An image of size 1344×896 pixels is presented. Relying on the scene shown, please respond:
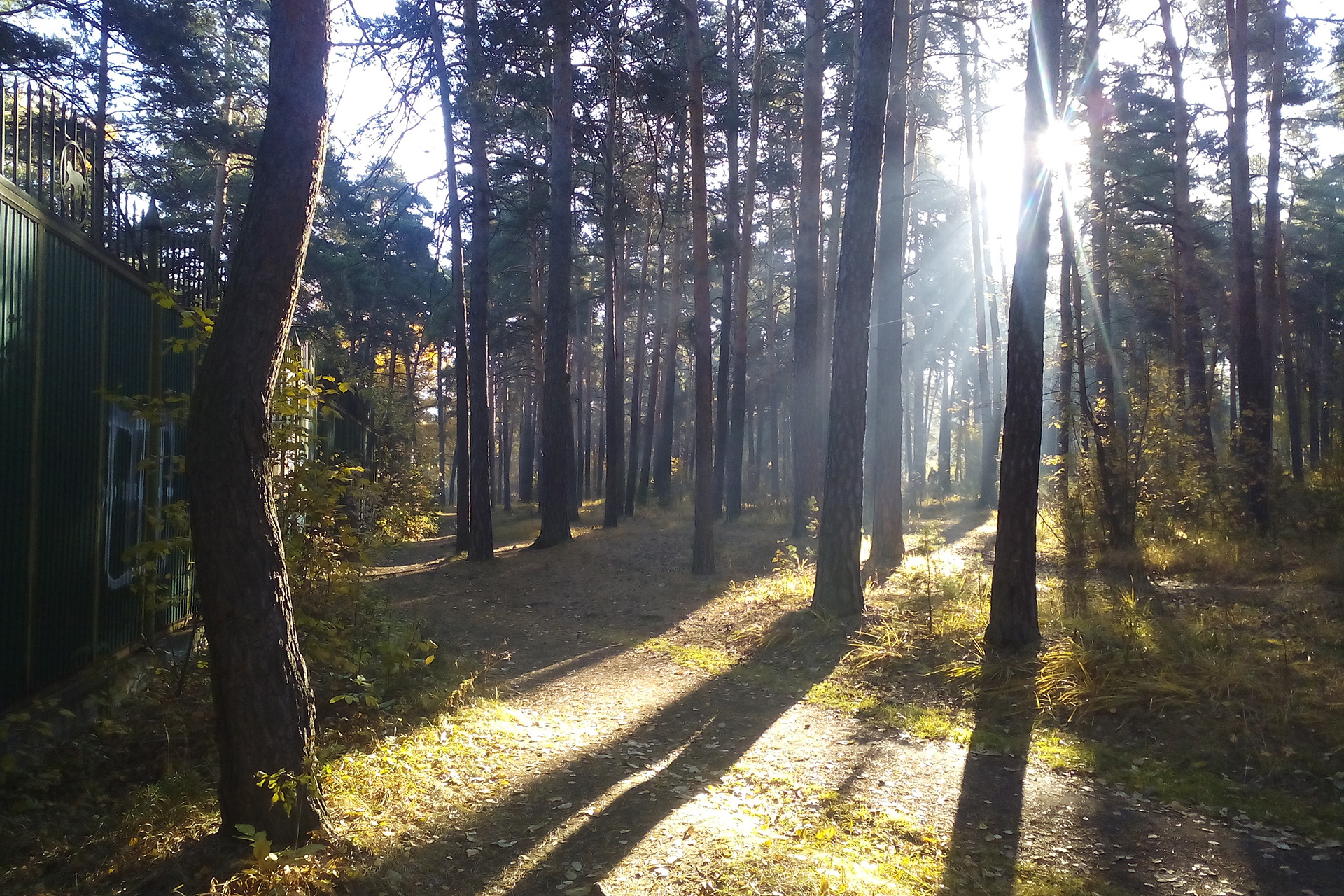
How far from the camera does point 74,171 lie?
538 centimetres

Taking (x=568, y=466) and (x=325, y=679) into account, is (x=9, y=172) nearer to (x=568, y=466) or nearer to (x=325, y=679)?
(x=325, y=679)

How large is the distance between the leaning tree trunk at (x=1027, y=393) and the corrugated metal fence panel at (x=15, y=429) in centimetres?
739

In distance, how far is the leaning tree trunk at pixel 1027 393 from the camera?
7613 mm

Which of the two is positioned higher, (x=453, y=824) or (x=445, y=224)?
(x=445, y=224)

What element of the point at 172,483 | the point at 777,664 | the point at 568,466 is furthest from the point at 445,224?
the point at 777,664

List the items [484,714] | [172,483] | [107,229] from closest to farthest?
[107,229], [484,714], [172,483]

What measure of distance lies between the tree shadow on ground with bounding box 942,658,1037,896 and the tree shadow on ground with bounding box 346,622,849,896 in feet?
5.19

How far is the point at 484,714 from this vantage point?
6566 millimetres

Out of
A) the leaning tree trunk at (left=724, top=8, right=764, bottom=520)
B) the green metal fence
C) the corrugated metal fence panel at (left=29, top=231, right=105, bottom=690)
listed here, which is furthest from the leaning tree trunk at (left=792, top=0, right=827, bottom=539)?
the corrugated metal fence panel at (left=29, top=231, right=105, bottom=690)

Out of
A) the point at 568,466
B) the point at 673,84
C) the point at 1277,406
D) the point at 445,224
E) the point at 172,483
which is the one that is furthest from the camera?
the point at 1277,406

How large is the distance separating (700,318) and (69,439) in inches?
385

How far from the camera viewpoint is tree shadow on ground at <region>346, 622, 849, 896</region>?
392 cm

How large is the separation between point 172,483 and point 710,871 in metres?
5.78

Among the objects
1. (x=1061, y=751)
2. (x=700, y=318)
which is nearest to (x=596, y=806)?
(x=1061, y=751)
